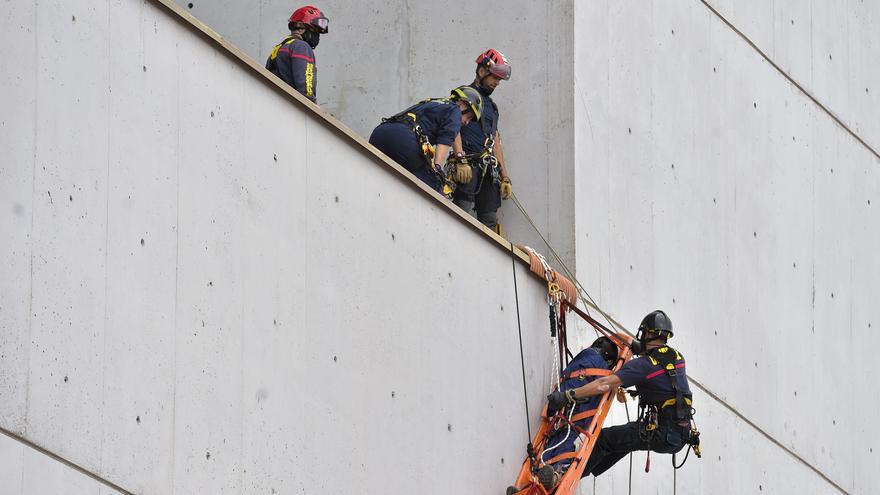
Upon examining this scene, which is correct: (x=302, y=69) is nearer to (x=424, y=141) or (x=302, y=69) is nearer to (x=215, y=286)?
(x=424, y=141)

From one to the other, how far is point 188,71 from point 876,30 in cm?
883

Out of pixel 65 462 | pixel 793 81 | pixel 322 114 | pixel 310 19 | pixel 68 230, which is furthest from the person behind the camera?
pixel 793 81

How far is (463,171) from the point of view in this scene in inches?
431

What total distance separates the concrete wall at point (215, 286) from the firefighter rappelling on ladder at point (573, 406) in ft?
0.89

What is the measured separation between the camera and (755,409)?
12.7 metres

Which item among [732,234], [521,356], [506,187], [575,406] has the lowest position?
[575,406]

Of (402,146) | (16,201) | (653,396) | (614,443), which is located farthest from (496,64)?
(16,201)

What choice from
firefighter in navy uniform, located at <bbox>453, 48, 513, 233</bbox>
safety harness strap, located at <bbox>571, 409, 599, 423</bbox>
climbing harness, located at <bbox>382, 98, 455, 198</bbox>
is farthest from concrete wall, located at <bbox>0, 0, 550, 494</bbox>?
firefighter in navy uniform, located at <bbox>453, 48, 513, 233</bbox>

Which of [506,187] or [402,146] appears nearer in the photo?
[402,146]

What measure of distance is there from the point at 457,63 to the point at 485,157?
37.1 inches

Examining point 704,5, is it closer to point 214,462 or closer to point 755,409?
point 755,409

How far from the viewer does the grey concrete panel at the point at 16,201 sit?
7.29 metres

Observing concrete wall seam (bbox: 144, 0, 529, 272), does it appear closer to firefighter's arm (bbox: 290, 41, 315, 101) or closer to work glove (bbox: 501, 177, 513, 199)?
work glove (bbox: 501, 177, 513, 199)

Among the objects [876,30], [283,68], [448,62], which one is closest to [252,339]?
[283,68]
